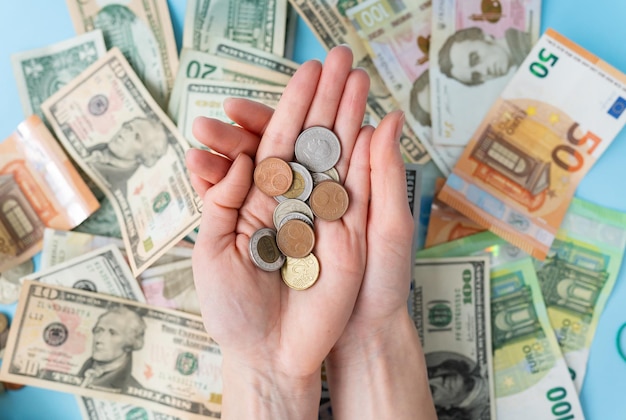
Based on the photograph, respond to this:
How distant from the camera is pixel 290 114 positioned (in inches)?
37.2

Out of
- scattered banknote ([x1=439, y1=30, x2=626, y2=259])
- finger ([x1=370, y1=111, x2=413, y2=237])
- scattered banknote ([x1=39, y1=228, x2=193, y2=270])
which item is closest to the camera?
finger ([x1=370, y1=111, x2=413, y2=237])

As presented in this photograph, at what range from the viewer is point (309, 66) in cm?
93

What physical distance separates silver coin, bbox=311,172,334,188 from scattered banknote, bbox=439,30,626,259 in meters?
0.41

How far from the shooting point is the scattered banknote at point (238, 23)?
131 centimetres

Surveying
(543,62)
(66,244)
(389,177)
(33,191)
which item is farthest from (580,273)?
(33,191)

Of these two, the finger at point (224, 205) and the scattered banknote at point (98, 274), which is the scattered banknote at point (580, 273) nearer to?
the finger at point (224, 205)

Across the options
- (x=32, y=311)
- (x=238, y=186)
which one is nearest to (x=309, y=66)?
(x=238, y=186)

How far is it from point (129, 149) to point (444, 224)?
2.51ft

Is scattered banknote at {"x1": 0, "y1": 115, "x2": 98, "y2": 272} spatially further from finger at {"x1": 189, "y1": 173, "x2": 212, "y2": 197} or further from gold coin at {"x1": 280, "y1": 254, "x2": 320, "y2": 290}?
gold coin at {"x1": 280, "y1": 254, "x2": 320, "y2": 290}

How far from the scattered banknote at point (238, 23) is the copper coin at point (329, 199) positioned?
493mm

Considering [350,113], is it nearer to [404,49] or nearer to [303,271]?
[303,271]

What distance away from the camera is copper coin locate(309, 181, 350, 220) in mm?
940

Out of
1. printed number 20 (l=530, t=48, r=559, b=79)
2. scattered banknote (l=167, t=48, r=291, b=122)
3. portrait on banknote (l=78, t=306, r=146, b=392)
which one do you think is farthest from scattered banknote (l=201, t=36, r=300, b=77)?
portrait on banknote (l=78, t=306, r=146, b=392)

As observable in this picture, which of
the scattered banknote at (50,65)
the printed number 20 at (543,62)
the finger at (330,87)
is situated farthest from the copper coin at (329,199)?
the scattered banknote at (50,65)
